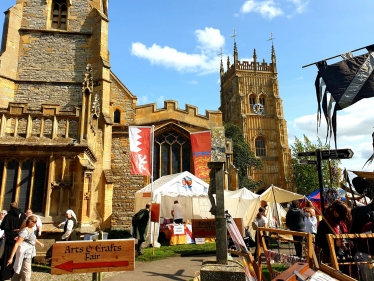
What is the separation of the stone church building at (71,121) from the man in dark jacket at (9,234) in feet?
5.66

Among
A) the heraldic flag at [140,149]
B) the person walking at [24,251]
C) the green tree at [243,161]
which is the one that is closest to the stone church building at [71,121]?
the heraldic flag at [140,149]

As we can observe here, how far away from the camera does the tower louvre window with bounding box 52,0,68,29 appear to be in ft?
51.0

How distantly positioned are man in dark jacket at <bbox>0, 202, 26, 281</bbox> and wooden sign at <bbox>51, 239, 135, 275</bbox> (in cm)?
237

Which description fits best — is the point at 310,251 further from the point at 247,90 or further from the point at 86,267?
the point at 247,90

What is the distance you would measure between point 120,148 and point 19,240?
38.9 ft

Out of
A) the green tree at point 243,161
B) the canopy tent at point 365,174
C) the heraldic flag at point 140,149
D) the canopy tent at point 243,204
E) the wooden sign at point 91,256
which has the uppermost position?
the green tree at point 243,161

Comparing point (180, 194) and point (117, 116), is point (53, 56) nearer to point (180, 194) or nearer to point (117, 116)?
point (117, 116)

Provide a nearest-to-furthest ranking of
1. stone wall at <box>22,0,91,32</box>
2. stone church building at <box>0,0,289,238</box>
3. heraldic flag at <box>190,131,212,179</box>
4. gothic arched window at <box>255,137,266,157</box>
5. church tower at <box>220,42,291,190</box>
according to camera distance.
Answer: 1. stone church building at <box>0,0,289,238</box>
2. heraldic flag at <box>190,131,212,179</box>
3. stone wall at <box>22,0,91,32</box>
4. church tower at <box>220,42,291,190</box>
5. gothic arched window at <box>255,137,266,157</box>

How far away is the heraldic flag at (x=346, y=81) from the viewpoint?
4996mm

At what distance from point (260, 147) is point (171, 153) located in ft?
111

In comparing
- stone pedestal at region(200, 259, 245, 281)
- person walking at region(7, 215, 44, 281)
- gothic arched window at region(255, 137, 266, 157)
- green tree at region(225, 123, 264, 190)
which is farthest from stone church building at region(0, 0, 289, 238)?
gothic arched window at region(255, 137, 266, 157)

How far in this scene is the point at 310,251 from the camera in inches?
121

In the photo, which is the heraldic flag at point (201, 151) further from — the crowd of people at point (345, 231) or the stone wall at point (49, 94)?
the crowd of people at point (345, 231)

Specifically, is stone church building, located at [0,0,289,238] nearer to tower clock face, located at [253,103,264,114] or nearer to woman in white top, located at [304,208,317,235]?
woman in white top, located at [304,208,317,235]
